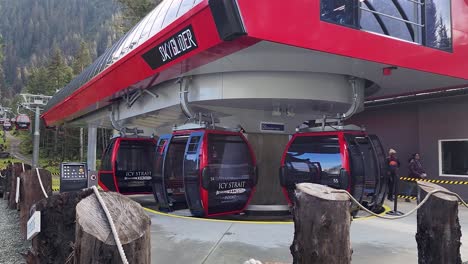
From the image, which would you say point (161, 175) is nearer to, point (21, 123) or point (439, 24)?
point (439, 24)

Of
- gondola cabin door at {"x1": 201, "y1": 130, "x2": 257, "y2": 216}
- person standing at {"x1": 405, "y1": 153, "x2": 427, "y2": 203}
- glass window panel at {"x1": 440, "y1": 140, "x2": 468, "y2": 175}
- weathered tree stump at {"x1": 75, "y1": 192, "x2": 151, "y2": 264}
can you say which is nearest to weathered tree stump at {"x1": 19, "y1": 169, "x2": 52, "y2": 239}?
gondola cabin door at {"x1": 201, "y1": 130, "x2": 257, "y2": 216}

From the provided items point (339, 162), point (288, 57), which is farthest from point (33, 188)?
point (339, 162)

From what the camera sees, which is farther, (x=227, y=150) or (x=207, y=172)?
(x=227, y=150)

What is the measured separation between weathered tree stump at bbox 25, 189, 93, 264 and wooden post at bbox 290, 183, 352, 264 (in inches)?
84.4

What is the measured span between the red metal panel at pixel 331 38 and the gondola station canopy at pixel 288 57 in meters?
0.02

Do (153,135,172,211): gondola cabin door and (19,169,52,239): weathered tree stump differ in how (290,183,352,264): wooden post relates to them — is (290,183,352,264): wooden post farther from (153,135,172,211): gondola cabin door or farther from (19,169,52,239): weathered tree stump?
(153,135,172,211): gondola cabin door

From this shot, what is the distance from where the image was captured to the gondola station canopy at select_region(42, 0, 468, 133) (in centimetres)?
701

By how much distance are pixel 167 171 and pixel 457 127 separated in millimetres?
8396

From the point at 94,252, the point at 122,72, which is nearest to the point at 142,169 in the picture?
the point at 122,72

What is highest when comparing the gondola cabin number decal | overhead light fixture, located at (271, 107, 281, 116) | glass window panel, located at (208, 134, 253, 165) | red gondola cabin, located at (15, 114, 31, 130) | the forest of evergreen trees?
the forest of evergreen trees

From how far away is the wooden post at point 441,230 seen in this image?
4062mm

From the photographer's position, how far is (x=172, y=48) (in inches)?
337

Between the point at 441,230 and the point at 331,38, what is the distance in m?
4.26

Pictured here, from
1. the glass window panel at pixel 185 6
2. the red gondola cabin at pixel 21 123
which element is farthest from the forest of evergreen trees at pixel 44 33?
the glass window panel at pixel 185 6
